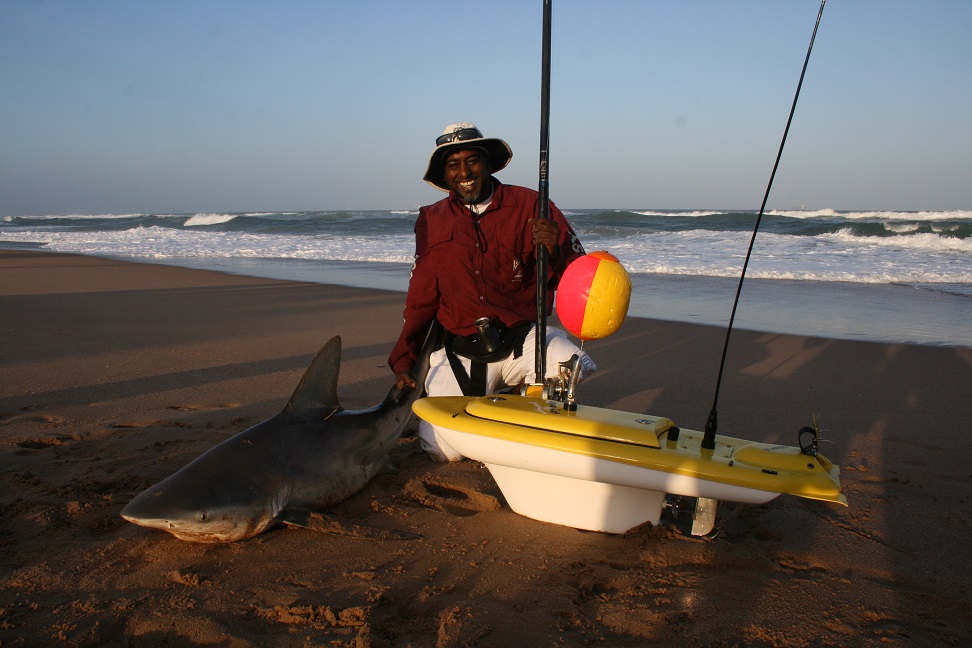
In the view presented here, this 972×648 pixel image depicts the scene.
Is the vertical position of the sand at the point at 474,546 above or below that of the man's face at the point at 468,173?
below

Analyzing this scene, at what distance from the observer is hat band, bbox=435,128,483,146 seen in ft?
11.8

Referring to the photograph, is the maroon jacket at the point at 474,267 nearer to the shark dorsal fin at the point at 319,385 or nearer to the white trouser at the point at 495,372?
the white trouser at the point at 495,372

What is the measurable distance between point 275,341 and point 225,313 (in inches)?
72.7

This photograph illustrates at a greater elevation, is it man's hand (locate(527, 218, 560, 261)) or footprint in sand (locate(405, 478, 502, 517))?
man's hand (locate(527, 218, 560, 261))

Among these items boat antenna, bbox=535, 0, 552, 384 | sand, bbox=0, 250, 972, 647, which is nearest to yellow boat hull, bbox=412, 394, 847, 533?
sand, bbox=0, 250, 972, 647

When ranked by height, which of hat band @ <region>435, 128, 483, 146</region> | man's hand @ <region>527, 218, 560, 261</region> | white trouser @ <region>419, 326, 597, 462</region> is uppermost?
hat band @ <region>435, 128, 483, 146</region>

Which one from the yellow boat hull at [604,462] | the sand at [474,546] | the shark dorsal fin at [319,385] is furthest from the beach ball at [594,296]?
the shark dorsal fin at [319,385]

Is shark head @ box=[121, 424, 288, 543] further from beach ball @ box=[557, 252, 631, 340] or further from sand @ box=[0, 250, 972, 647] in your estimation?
beach ball @ box=[557, 252, 631, 340]

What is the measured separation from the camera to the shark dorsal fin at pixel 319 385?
303 centimetres

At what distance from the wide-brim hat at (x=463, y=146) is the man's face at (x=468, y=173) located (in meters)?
0.04

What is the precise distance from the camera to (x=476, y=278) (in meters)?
3.65

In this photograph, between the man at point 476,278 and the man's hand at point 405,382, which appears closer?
the man's hand at point 405,382

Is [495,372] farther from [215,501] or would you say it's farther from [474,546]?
[215,501]

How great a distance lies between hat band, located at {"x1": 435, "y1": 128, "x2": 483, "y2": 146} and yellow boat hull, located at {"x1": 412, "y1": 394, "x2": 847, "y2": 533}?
4.75ft
